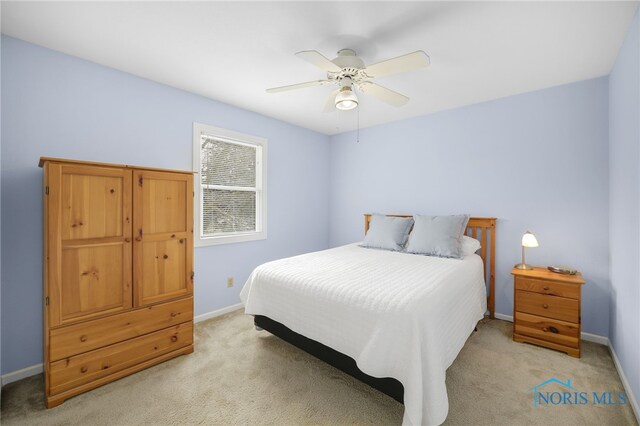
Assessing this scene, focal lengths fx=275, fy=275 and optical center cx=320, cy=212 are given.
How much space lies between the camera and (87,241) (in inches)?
74.8

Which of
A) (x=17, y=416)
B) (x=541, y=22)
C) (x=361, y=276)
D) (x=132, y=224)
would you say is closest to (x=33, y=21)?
(x=132, y=224)

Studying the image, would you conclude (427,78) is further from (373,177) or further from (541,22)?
(373,177)

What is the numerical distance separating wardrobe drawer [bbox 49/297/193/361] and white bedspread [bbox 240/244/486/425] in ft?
1.91

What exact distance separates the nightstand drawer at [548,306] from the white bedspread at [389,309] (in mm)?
344

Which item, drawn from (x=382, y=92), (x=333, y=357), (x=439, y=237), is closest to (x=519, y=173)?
(x=439, y=237)

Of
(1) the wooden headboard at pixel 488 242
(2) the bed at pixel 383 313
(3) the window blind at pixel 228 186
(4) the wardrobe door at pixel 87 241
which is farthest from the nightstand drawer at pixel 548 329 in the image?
(4) the wardrobe door at pixel 87 241

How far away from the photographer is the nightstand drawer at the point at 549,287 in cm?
232

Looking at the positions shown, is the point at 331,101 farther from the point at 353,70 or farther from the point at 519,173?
the point at 519,173

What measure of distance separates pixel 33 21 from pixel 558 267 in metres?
4.76

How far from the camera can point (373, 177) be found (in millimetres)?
4215

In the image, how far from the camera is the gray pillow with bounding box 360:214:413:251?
3.31 meters

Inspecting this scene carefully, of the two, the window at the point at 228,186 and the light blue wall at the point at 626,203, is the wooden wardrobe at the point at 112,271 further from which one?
the light blue wall at the point at 626,203

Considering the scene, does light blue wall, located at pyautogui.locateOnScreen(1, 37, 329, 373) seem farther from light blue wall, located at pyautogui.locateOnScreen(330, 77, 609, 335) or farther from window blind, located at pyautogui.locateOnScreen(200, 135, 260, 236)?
light blue wall, located at pyautogui.locateOnScreen(330, 77, 609, 335)

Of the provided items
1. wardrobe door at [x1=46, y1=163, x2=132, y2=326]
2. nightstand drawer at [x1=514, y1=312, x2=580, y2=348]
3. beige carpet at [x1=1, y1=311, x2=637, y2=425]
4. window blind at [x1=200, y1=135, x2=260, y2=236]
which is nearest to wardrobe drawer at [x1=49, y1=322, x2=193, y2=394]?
beige carpet at [x1=1, y1=311, x2=637, y2=425]
